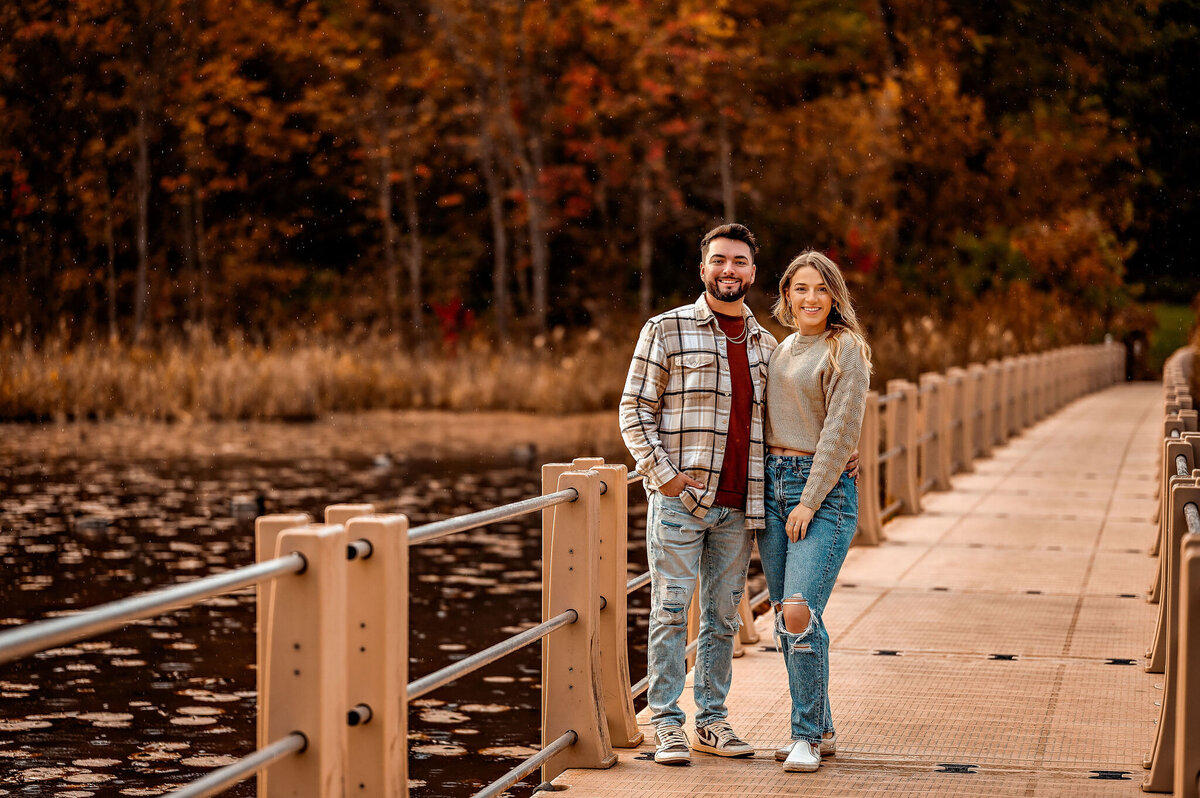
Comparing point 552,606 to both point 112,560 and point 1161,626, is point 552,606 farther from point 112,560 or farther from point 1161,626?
point 112,560

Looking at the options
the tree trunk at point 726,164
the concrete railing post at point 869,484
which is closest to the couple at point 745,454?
the concrete railing post at point 869,484

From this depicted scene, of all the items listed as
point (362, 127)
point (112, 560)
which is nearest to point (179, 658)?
point (112, 560)

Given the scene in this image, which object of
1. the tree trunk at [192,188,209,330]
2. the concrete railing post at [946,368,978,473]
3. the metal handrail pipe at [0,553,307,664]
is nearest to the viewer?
the metal handrail pipe at [0,553,307,664]

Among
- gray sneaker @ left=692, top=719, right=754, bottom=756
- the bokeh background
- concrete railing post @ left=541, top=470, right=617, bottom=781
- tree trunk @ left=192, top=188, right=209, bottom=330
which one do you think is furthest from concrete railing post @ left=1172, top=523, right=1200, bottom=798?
tree trunk @ left=192, top=188, right=209, bottom=330

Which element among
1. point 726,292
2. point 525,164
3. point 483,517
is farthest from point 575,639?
point 525,164

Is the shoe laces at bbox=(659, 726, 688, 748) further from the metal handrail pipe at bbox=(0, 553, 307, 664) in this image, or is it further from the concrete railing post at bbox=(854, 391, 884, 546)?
the concrete railing post at bbox=(854, 391, 884, 546)

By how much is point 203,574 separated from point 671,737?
8.35 metres

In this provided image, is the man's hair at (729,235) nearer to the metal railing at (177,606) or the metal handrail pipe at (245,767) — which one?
the metal railing at (177,606)

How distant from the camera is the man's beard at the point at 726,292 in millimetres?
6262

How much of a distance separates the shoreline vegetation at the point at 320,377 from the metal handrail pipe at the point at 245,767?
2486 cm

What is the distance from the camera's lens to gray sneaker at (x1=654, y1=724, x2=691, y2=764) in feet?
21.2

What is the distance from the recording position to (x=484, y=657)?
5.49m

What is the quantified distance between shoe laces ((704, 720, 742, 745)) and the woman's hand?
87cm

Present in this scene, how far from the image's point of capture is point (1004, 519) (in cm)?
1528
